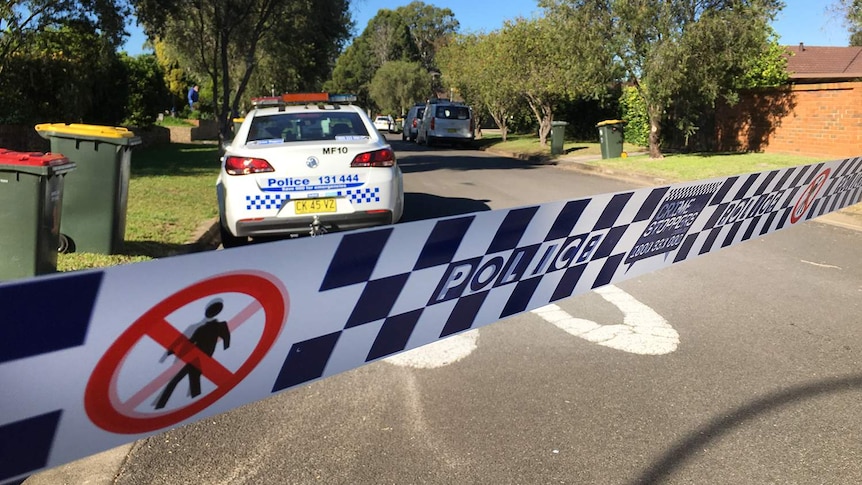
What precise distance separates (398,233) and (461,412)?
1593 mm

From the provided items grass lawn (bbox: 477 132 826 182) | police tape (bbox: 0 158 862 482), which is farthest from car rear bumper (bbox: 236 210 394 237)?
grass lawn (bbox: 477 132 826 182)

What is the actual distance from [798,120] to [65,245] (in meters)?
18.5

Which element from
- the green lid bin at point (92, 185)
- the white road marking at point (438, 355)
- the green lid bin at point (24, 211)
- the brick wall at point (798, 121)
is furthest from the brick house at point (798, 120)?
the green lid bin at point (24, 211)

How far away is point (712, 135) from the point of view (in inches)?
886

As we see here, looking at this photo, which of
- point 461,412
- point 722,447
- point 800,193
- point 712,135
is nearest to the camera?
point 722,447

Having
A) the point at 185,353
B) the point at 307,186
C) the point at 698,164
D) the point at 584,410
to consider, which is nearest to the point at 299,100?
the point at 307,186

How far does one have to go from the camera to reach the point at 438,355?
471 centimetres

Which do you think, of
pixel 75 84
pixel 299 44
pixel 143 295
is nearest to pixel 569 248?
pixel 143 295

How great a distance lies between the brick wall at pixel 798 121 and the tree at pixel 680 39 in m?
1.56

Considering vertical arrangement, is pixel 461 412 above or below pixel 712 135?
below

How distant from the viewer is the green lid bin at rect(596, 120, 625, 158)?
2123 cm

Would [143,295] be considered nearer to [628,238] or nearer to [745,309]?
[628,238]

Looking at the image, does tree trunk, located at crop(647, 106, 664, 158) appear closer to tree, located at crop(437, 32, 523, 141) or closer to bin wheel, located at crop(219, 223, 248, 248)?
tree, located at crop(437, 32, 523, 141)

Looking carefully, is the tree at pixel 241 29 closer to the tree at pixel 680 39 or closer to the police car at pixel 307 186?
the tree at pixel 680 39
